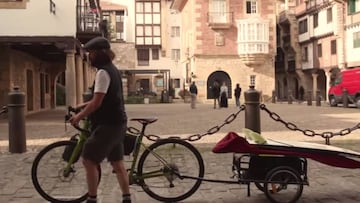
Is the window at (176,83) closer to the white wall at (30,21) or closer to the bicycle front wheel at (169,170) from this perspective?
the white wall at (30,21)

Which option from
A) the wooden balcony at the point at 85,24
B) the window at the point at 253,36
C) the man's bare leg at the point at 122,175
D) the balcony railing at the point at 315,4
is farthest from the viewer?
the balcony railing at the point at 315,4

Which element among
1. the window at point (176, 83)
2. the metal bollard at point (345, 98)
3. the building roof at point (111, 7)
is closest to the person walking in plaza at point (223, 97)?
the metal bollard at point (345, 98)

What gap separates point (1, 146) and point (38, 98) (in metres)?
16.5

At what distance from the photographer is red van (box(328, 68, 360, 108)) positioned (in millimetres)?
28891

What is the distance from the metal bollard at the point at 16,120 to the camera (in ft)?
31.9

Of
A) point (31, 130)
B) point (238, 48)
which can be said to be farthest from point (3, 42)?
point (238, 48)

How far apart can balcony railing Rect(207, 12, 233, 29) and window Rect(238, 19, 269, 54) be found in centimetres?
94

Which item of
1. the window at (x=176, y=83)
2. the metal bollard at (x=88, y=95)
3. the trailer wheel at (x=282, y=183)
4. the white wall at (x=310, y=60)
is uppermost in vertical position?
the white wall at (x=310, y=60)

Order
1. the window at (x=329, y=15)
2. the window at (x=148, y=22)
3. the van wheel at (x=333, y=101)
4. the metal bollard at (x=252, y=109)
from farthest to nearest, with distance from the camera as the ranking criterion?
1. the window at (x=148, y=22)
2. the window at (x=329, y=15)
3. the van wheel at (x=333, y=101)
4. the metal bollard at (x=252, y=109)

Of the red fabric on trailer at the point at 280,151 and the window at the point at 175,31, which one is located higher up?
the window at the point at 175,31

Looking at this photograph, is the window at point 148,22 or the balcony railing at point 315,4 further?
the window at point 148,22

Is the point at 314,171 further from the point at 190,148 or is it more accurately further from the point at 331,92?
the point at 331,92

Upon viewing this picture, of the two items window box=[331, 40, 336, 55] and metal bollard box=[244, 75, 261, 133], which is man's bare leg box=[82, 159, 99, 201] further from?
window box=[331, 40, 336, 55]

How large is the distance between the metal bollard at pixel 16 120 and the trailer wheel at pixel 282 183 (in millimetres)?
5554
